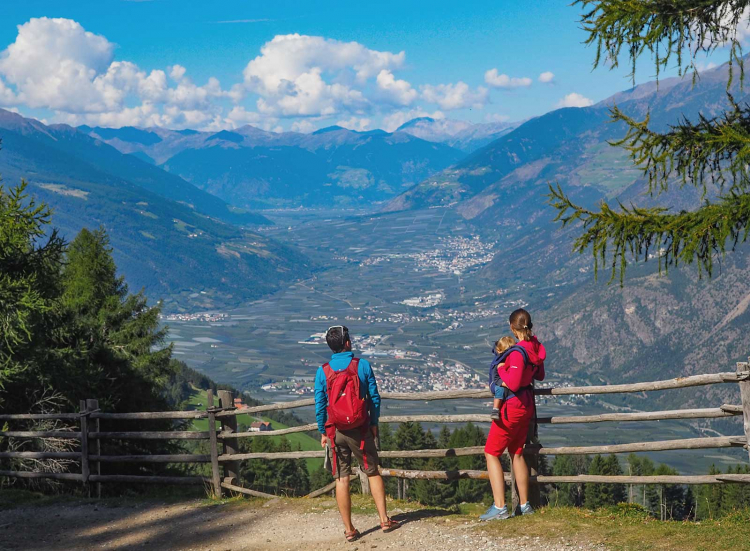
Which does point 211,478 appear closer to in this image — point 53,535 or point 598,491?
point 53,535

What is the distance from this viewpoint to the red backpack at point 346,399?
7.41 meters

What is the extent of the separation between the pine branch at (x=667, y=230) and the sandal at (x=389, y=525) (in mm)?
3626

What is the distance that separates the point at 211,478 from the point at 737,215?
8.21 meters

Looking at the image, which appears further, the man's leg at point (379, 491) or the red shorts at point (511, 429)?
the man's leg at point (379, 491)

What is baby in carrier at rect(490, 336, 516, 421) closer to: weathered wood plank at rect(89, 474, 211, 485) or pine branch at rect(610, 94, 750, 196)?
pine branch at rect(610, 94, 750, 196)

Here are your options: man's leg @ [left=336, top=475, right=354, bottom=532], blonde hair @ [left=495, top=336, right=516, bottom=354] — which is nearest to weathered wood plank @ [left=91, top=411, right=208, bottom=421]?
man's leg @ [left=336, top=475, right=354, bottom=532]

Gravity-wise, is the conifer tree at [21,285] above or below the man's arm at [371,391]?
above

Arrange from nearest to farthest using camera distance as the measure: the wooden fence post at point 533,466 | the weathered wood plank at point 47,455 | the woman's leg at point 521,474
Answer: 1. the woman's leg at point 521,474
2. the wooden fence post at point 533,466
3. the weathered wood plank at point 47,455

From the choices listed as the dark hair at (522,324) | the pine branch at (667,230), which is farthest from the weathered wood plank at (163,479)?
the pine branch at (667,230)

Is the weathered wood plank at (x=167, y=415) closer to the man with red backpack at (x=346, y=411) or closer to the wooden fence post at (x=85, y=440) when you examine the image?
the wooden fence post at (x=85, y=440)

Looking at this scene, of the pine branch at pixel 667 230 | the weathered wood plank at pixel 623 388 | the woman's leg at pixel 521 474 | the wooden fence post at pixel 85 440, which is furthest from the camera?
the wooden fence post at pixel 85 440

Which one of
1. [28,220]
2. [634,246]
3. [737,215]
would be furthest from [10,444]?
[737,215]

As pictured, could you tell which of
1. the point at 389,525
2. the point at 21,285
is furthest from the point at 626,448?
the point at 21,285

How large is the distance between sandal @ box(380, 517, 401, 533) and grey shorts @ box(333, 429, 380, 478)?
2.34ft
